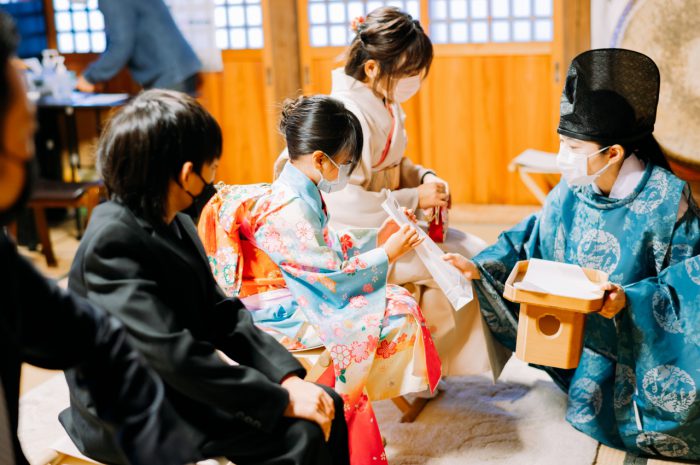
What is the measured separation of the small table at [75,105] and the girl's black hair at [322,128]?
9.71ft

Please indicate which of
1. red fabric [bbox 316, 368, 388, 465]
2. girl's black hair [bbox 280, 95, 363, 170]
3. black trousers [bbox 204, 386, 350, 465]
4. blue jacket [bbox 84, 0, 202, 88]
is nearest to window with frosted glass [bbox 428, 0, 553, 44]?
blue jacket [bbox 84, 0, 202, 88]

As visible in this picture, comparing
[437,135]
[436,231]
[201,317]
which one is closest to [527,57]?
[437,135]

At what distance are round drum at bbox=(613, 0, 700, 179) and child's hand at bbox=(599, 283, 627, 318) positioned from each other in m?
2.27

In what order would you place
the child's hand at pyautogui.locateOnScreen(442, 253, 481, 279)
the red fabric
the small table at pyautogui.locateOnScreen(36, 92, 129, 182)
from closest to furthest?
the red fabric → the child's hand at pyautogui.locateOnScreen(442, 253, 481, 279) → the small table at pyautogui.locateOnScreen(36, 92, 129, 182)

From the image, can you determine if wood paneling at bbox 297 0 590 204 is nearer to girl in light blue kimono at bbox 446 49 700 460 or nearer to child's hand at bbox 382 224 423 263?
girl in light blue kimono at bbox 446 49 700 460

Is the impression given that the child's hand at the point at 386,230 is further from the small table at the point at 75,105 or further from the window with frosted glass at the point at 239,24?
the window with frosted glass at the point at 239,24

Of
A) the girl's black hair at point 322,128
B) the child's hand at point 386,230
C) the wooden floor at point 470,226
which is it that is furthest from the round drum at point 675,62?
the girl's black hair at point 322,128

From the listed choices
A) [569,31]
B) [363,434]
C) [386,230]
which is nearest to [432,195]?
[386,230]

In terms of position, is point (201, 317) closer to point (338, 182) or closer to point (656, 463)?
point (338, 182)

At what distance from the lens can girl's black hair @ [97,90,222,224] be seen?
196cm

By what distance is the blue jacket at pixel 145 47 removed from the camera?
20.3 ft

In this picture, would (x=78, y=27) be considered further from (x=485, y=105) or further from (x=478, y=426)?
(x=478, y=426)

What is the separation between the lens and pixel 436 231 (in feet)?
11.5

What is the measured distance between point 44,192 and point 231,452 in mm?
4130
